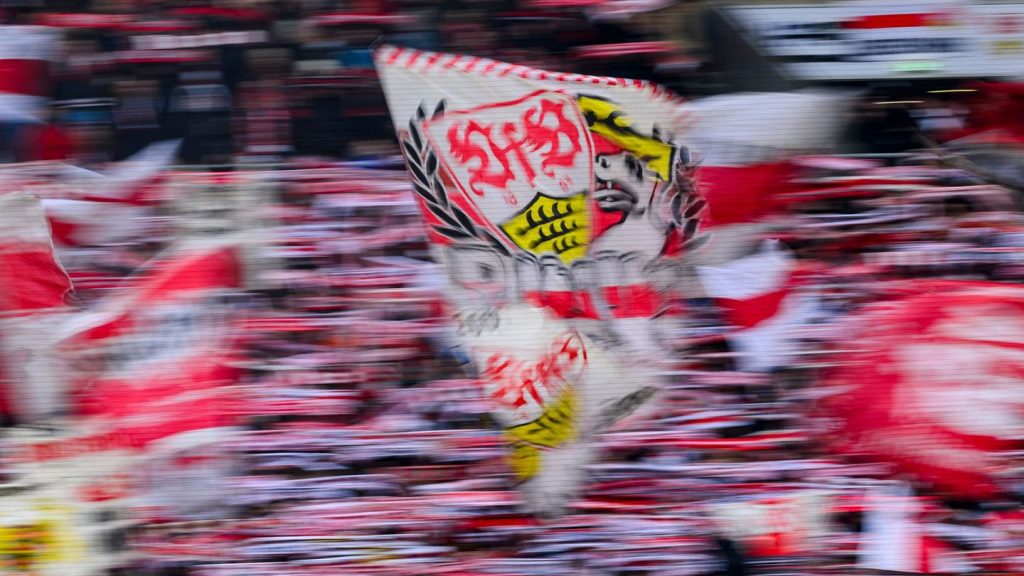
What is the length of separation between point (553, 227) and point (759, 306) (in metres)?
0.83

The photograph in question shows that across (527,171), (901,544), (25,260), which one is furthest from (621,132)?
(25,260)

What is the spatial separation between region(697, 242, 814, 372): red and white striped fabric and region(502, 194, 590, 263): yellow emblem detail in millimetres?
643

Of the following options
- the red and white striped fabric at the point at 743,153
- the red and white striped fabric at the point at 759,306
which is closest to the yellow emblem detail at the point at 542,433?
the red and white striped fabric at the point at 759,306

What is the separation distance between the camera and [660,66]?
4.07 m

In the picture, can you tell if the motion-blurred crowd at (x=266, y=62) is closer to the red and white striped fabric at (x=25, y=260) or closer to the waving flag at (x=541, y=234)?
the red and white striped fabric at (x=25, y=260)

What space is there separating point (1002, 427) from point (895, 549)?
0.37 metres

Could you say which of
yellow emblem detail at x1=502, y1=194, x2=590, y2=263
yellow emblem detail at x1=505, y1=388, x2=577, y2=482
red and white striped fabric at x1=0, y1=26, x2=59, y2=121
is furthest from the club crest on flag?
red and white striped fabric at x1=0, y1=26, x2=59, y2=121

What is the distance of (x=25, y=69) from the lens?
13.7 ft

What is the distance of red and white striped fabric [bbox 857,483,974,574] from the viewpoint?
269cm

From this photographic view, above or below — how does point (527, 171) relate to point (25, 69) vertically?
below

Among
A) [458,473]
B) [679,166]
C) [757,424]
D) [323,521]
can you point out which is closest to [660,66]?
[679,166]

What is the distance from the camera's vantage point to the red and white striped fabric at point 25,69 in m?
4.13

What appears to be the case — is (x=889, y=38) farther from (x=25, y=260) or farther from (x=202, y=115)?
(x=25, y=260)

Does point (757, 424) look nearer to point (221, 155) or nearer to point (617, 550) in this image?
point (617, 550)
